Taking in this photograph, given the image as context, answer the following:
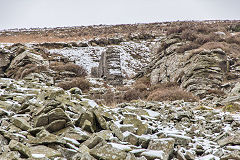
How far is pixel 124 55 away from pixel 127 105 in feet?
55.6

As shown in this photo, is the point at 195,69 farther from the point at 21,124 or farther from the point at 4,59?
the point at 4,59

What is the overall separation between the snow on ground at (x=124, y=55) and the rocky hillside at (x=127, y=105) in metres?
0.12

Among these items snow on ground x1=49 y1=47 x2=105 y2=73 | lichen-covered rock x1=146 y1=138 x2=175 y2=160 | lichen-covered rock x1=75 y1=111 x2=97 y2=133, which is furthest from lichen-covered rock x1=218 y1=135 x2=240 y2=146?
snow on ground x1=49 y1=47 x2=105 y2=73

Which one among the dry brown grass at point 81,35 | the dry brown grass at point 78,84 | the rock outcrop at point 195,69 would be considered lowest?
→ the dry brown grass at point 78,84

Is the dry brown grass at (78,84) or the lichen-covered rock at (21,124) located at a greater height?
the lichen-covered rock at (21,124)

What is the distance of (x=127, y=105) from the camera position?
646 cm

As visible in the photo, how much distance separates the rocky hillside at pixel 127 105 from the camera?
2.86m

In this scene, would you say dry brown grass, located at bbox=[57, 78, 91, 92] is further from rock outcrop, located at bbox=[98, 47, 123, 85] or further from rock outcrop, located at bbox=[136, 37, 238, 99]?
rock outcrop, located at bbox=[136, 37, 238, 99]

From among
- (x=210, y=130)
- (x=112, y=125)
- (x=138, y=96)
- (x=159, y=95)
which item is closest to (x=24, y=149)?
(x=112, y=125)

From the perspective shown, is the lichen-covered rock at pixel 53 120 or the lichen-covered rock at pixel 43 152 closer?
the lichen-covered rock at pixel 43 152

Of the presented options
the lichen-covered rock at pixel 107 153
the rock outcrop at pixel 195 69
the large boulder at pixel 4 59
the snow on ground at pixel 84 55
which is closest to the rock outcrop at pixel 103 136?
the lichen-covered rock at pixel 107 153

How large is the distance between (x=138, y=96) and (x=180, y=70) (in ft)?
14.2

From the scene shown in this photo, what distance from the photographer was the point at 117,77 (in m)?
14.3

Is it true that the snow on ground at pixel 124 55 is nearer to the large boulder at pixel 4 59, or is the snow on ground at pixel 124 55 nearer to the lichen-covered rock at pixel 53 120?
the large boulder at pixel 4 59
